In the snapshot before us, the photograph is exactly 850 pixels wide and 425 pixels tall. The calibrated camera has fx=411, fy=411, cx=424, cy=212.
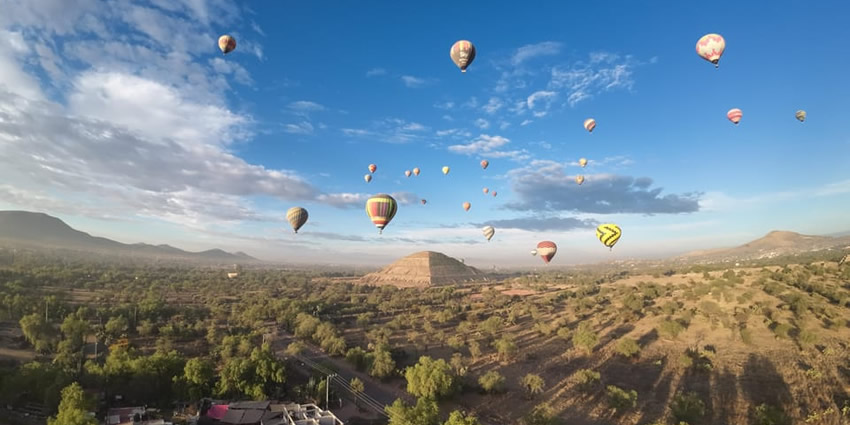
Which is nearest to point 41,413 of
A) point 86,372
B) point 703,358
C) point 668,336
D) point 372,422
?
point 86,372

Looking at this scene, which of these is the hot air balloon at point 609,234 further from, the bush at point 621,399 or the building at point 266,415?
the building at point 266,415

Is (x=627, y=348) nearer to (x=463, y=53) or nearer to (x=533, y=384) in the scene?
(x=533, y=384)

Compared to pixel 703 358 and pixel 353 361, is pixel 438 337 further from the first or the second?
pixel 703 358

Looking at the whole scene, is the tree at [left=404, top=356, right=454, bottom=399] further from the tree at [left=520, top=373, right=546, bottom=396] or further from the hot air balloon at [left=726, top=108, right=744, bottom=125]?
the hot air balloon at [left=726, top=108, right=744, bottom=125]

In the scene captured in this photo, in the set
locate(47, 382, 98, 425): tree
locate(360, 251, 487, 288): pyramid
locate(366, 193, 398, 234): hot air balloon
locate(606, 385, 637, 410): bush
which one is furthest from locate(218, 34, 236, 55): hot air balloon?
locate(360, 251, 487, 288): pyramid

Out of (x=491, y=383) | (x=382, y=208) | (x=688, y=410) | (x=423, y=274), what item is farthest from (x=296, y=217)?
(x=423, y=274)

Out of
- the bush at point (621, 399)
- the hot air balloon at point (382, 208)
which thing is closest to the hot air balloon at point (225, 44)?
the hot air balloon at point (382, 208)

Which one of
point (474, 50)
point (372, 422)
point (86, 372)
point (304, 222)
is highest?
point (474, 50)
